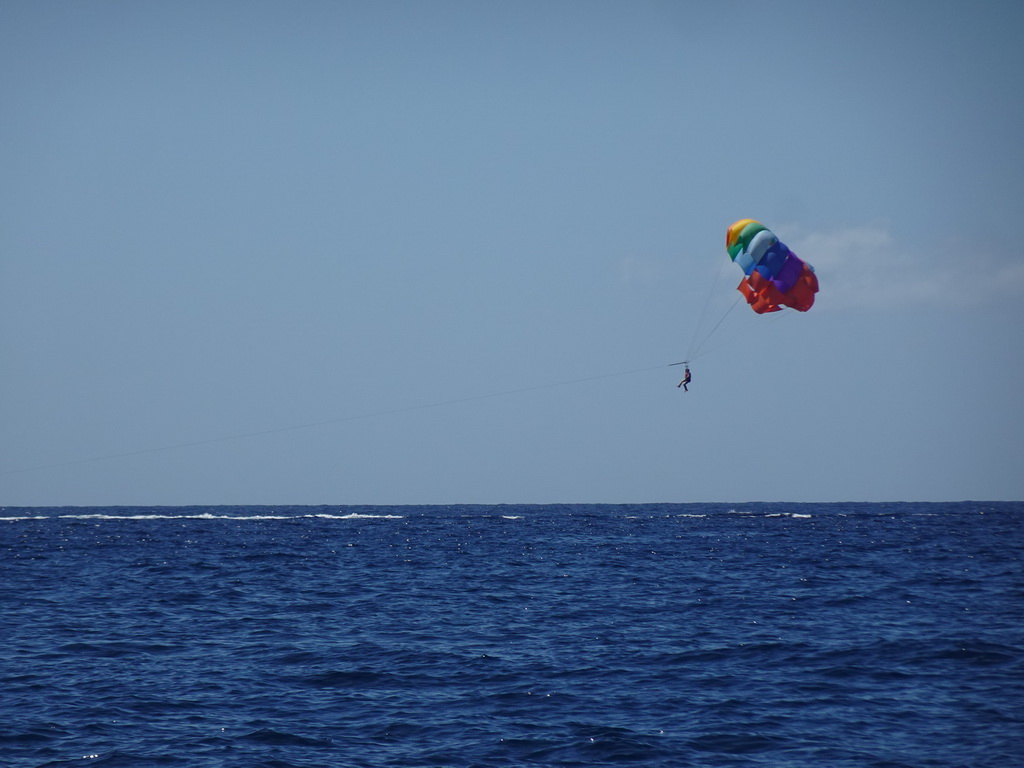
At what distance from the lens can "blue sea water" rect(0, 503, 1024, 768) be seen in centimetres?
1577

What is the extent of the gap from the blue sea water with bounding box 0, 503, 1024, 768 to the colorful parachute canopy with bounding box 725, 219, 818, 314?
10556mm

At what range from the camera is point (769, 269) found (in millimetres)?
36219

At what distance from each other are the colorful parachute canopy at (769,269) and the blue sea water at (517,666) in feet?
34.6

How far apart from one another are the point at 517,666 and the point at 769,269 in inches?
818

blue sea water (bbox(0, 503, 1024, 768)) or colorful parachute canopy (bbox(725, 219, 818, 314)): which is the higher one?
colorful parachute canopy (bbox(725, 219, 818, 314))

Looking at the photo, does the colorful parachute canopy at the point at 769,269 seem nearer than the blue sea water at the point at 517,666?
No

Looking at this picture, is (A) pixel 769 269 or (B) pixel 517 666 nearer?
(B) pixel 517 666

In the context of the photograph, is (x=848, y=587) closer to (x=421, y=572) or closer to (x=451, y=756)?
(x=421, y=572)

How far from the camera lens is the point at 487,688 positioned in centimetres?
1931

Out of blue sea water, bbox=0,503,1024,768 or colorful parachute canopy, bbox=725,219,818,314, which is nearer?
blue sea water, bbox=0,503,1024,768

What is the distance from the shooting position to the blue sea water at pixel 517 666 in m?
15.8

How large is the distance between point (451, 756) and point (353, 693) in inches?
173

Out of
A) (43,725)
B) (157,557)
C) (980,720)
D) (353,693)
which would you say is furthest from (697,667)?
(157,557)

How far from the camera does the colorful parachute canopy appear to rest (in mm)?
36125
